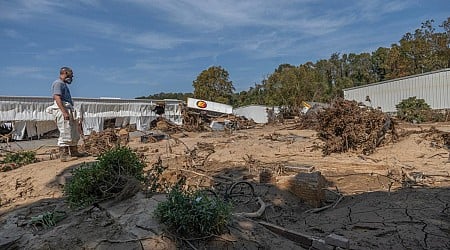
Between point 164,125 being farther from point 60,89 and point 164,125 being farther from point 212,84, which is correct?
point 212,84

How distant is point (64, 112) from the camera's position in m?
6.91

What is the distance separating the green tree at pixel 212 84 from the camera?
1375 inches

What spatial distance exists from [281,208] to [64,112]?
15.2 feet

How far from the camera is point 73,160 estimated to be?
7.49 metres

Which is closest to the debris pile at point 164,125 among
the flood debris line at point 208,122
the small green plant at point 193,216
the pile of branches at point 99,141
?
the flood debris line at point 208,122

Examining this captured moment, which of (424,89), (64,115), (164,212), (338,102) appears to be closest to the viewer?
(164,212)

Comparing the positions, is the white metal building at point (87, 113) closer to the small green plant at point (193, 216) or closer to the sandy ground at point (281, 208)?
the sandy ground at point (281, 208)

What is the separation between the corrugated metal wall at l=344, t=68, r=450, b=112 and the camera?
2266 centimetres

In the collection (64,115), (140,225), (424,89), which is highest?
(424,89)

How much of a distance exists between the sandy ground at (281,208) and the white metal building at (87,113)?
22.5ft

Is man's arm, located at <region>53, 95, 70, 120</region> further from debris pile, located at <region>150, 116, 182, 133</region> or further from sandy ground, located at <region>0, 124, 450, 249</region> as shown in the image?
debris pile, located at <region>150, 116, 182, 133</region>

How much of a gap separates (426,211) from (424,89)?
22949mm

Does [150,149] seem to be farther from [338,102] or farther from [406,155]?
[406,155]

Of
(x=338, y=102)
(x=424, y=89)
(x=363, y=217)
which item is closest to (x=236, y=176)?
(x=363, y=217)
